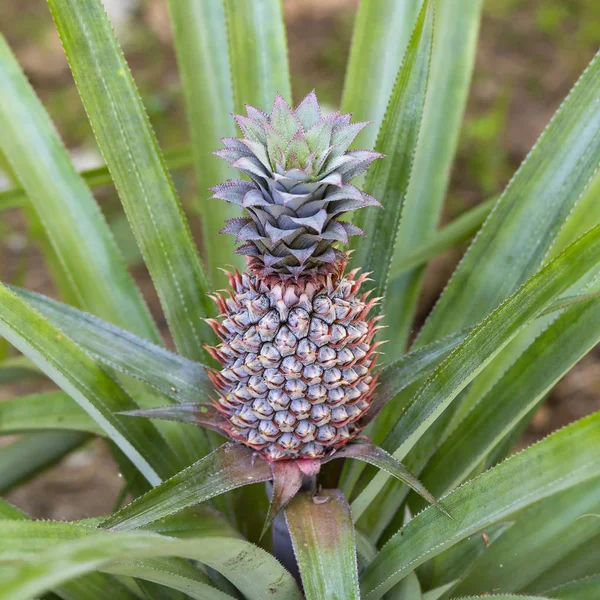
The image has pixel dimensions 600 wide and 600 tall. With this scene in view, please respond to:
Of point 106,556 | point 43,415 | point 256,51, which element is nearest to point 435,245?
point 256,51

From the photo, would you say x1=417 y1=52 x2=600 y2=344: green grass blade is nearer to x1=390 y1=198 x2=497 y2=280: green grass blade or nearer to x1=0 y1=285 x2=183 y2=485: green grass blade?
x1=390 y1=198 x2=497 y2=280: green grass blade

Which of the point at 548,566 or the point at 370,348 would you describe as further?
the point at 548,566

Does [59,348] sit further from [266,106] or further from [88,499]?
[88,499]

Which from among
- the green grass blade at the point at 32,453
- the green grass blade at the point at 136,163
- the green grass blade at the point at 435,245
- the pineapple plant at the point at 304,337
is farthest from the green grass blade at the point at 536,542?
the green grass blade at the point at 32,453

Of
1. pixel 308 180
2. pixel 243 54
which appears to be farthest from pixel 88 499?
pixel 308 180

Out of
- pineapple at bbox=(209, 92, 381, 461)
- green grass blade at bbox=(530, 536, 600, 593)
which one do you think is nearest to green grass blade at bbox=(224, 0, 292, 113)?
pineapple at bbox=(209, 92, 381, 461)

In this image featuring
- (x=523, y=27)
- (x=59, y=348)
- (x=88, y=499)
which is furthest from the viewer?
(x=523, y=27)

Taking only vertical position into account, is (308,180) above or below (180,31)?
below

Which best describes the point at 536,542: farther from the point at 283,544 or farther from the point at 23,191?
the point at 23,191

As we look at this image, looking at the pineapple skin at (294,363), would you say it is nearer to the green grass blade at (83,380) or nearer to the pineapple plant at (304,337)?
the pineapple plant at (304,337)
